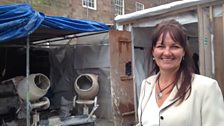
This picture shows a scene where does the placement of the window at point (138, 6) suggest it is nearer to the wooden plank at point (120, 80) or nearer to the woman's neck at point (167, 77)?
the wooden plank at point (120, 80)

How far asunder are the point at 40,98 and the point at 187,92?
6.51 m

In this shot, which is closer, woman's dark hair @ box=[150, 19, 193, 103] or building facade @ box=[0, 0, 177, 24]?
woman's dark hair @ box=[150, 19, 193, 103]

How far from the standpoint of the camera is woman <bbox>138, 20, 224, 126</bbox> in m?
1.49

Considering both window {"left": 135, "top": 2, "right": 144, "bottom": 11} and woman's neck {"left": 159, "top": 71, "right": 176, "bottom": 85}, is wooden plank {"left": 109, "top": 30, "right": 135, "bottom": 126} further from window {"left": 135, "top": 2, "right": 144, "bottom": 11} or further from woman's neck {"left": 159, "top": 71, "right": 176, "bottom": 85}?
window {"left": 135, "top": 2, "right": 144, "bottom": 11}

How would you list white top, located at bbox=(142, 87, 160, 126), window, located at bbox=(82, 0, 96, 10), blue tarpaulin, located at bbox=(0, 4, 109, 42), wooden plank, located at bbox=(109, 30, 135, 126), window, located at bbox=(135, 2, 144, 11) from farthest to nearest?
window, located at bbox=(135, 2, 144, 11) < window, located at bbox=(82, 0, 96, 10) < wooden plank, located at bbox=(109, 30, 135, 126) < blue tarpaulin, located at bbox=(0, 4, 109, 42) < white top, located at bbox=(142, 87, 160, 126)

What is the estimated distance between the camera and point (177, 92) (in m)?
1.58

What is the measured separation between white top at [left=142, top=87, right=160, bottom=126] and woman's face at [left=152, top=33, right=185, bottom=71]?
8.0 inches

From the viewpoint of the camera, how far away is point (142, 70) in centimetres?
695

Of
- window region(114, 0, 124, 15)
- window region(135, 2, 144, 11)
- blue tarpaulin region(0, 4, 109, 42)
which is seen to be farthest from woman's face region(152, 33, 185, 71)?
window region(135, 2, 144, 11)

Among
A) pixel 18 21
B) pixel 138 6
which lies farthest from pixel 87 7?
pixel 18 21

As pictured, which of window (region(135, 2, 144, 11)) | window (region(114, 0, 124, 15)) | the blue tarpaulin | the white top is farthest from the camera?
window (region(135, 2, 144, 11))

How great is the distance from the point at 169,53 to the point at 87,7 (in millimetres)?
13288

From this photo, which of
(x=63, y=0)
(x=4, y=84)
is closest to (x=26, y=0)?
(x=63, y=0)

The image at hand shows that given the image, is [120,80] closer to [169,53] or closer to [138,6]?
[169,53]
